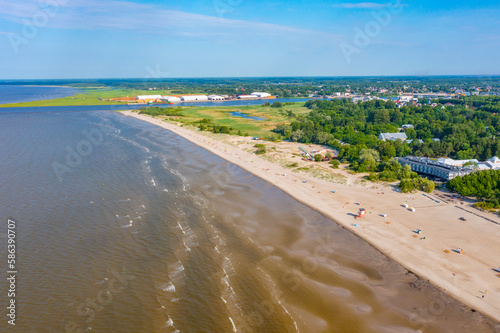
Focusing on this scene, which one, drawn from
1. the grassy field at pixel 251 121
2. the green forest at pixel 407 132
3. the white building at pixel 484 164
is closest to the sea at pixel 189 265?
the white building at pixel 484 164

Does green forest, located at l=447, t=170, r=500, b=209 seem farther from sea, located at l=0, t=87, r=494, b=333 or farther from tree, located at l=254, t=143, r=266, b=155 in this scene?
tree, located at l=254, t=143, r=266, b=155

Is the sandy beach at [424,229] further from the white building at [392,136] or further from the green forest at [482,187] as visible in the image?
the white building at [392,136]

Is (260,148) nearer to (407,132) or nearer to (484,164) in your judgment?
(407,132)

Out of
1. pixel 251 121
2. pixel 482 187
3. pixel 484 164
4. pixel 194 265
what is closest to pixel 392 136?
pixel 484 164

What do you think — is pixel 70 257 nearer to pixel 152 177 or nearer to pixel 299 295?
pixel 299 295

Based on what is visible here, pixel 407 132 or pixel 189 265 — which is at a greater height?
pixel 407 132
